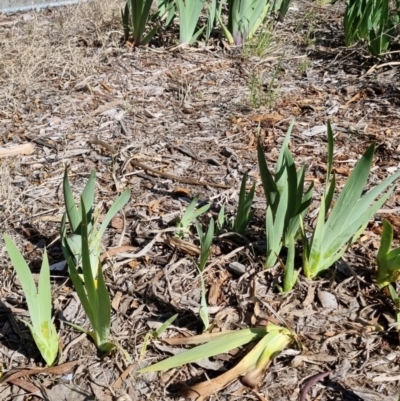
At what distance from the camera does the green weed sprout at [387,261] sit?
1337mm

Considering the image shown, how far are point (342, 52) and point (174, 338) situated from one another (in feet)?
7.46

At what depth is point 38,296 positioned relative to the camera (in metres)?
1.21

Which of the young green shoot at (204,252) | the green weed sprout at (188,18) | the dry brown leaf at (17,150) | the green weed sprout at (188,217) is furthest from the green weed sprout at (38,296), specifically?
the green weed sprout at (188,18)

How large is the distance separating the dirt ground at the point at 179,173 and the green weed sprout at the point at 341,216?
0.09 metres

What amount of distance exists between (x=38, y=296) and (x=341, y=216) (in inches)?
29.3

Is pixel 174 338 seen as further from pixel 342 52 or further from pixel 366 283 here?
pixel 342 52

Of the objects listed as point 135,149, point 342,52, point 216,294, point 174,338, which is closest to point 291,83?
point 342,52

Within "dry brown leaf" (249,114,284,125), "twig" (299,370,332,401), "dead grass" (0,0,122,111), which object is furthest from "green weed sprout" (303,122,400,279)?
"dead grass" (0,0,122,111)

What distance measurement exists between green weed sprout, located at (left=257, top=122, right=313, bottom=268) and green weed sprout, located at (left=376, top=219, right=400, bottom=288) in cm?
21

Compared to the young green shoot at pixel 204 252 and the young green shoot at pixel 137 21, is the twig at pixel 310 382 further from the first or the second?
the young green shoot at pixel 137 21

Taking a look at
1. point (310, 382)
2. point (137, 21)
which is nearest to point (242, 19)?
point (137, 21)

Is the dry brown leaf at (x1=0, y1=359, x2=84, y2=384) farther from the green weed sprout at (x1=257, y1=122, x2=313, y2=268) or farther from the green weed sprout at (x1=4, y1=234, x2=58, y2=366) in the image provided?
the green weed sprout at (x1=257, y1=122, x2=313, y2=268)

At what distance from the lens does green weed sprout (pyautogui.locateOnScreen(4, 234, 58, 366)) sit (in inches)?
47.4

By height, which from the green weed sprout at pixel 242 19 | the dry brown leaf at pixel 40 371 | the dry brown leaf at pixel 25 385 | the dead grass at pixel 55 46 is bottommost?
the dry brown leaf at pixel 25 385
